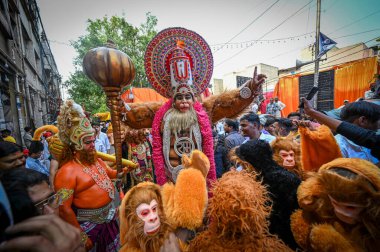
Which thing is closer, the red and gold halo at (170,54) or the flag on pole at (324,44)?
the red and gold halo at (170,54)

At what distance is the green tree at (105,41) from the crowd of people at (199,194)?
14.4 metres

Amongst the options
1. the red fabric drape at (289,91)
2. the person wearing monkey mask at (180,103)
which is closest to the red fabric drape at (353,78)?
the red fabric drape at (289,91)

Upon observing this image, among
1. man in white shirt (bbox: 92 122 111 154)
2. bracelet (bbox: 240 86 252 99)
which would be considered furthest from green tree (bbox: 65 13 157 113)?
bracelet (bbox: 240 86 252 99)

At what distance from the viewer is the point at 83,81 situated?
16.6 metres

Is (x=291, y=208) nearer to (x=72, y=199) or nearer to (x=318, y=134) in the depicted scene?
(x=318, y=134)

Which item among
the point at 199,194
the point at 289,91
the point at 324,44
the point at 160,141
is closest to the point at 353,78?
the point at 324,44

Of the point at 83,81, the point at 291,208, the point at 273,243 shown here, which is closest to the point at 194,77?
the point at 291,208

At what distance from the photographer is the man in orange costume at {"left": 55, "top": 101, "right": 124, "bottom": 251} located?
1.67 meters

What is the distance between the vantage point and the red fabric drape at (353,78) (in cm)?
918

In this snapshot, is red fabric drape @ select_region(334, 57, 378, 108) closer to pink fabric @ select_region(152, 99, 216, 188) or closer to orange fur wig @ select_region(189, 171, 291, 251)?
pink fabric @ select_region(152, 99, 216, 188)

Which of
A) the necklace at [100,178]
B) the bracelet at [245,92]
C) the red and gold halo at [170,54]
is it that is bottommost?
the necklace at [100,178]

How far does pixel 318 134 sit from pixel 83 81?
18.6 meters

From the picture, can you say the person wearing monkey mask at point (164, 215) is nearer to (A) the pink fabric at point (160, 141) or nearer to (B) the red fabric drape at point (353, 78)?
(A) the pink fabric at point (160, 141)

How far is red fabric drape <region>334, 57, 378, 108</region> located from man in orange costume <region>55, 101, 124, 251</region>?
1191 cm
